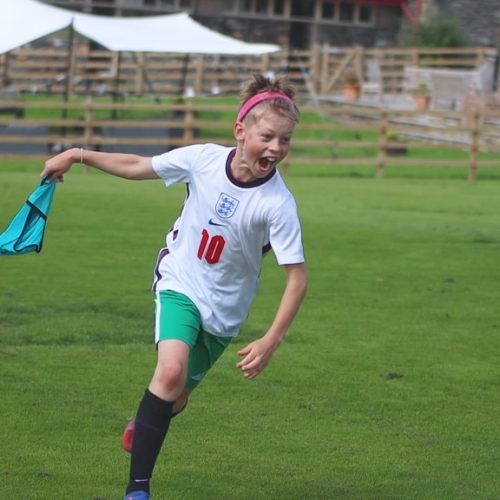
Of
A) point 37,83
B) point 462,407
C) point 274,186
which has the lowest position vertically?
point 37,83

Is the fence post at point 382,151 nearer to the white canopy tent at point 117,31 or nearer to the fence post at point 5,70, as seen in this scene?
the white canopy tent at point 117,31

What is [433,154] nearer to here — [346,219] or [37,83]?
[346,219]

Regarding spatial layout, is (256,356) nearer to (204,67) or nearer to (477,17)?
(204,67)

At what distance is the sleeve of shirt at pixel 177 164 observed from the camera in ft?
19.9

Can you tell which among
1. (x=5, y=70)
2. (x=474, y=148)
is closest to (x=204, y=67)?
(x=5, y=70)

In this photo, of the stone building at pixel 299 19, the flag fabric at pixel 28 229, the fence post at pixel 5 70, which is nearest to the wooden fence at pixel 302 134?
the fence post at pixel 5 70

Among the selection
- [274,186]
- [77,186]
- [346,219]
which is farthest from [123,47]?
[274,186]

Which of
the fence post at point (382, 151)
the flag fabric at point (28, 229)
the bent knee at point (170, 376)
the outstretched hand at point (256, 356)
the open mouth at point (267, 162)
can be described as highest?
the open mouth at point (267, 162)

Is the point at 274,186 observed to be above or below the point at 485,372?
above

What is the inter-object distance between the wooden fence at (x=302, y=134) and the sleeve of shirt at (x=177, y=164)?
58.2ft

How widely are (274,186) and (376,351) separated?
13.6ft

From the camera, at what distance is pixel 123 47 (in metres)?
28.0

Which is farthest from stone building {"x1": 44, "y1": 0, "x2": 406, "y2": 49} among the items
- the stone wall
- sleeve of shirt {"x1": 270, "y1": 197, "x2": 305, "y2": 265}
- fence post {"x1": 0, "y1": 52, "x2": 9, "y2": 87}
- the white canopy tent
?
sleeve of shirt {"x1": 270, "y1": 197, "x2": 305, "y2": 265}

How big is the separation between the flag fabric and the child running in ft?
1.63
